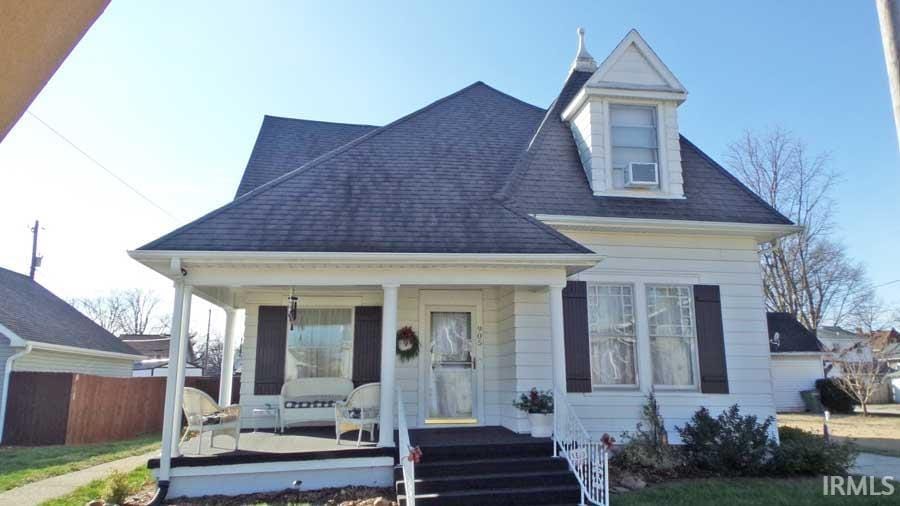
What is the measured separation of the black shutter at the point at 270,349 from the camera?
978cm

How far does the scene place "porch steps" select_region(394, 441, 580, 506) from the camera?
638 centimetres

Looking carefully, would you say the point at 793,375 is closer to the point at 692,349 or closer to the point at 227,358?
the point at 692,349

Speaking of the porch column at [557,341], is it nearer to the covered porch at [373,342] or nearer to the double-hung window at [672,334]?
the covered porch at [373,342]

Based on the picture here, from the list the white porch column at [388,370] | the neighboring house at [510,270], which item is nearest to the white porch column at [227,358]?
the neighboring house at [510,270]

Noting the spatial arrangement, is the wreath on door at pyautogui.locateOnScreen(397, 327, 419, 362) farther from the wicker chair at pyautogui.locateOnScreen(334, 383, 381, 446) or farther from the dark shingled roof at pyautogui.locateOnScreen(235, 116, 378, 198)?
the dark shingled roof at pyautogui.locateOnScreen(235, 116, 378, 198)

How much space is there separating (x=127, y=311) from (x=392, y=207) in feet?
183

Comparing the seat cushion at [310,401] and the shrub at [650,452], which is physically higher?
the seat cushion at [310,401]

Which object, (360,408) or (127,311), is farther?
(127,311)

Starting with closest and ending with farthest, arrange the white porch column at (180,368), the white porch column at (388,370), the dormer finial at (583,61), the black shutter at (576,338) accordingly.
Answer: the white porch column at (180,368) < the white porch column at (388,370) < the black shutter at (576,338) < the dormer finial at (583,61)

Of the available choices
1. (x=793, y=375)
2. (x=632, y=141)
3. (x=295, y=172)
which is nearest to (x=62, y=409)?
(x=295, y=172)

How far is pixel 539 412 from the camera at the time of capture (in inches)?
306

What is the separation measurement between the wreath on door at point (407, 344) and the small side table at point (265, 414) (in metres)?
2.27

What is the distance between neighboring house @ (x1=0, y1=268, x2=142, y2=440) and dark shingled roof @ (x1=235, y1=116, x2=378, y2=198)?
9.11 meters

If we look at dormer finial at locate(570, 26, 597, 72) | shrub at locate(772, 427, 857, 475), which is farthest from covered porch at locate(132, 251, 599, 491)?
dormer finial at locate(570, 26, 597, 72)
